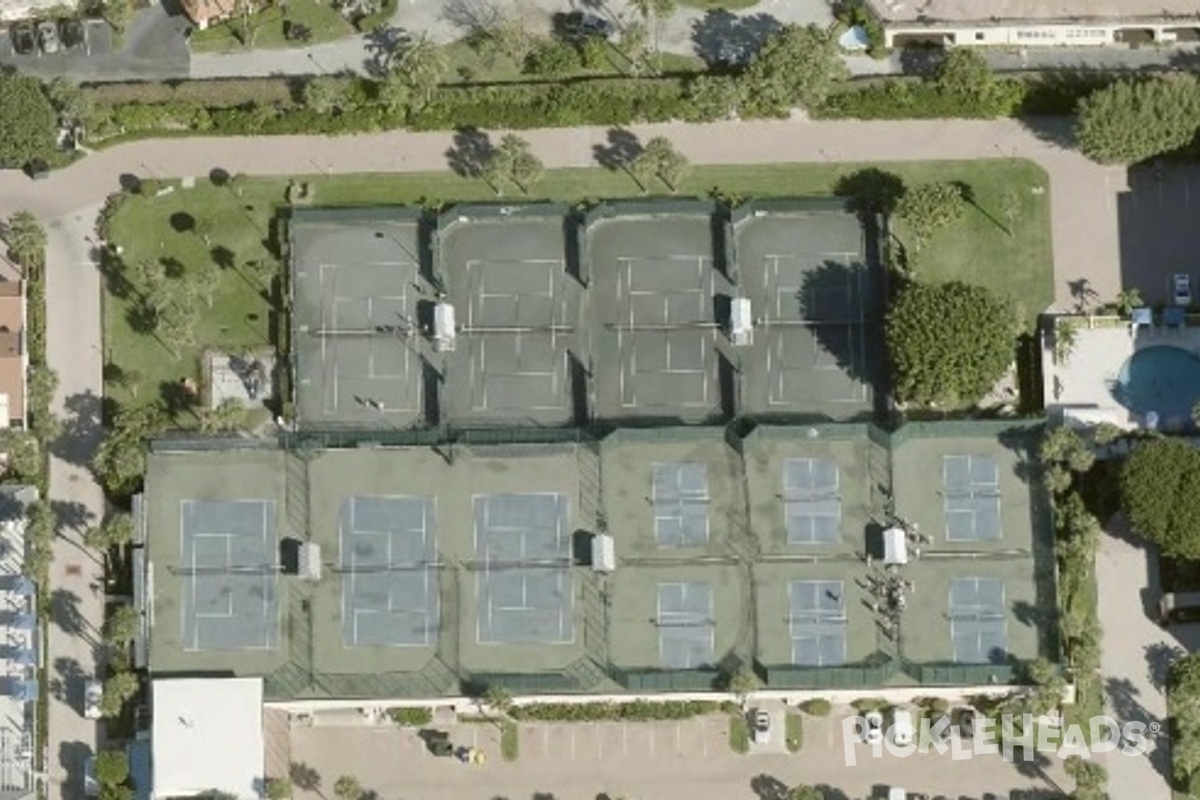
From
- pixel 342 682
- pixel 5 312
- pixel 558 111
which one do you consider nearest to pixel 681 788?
pixel 342 682

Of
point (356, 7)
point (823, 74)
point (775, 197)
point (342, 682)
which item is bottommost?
point (342, 682)

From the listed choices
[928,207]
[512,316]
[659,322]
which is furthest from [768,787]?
[928,207]

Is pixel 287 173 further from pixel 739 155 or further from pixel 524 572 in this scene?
pixel 524 572

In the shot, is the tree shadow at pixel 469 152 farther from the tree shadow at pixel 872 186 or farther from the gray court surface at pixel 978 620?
the gray court surface at pixel 978 620

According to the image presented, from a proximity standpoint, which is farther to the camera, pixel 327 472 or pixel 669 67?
pixel 669 67

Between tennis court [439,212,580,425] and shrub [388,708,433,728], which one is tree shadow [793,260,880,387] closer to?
tennis court [439,212,580,425]

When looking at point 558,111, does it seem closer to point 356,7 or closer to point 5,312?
point 356,7

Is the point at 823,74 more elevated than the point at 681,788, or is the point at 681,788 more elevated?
the point at 823,74

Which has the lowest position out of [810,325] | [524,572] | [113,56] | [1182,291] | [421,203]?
[524,572]
